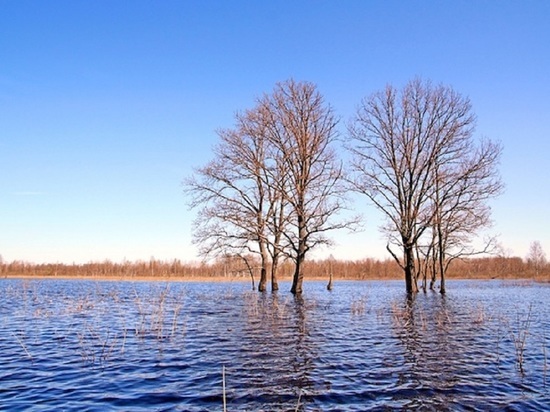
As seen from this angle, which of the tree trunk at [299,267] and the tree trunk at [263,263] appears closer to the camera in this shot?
the tree trunk at [299,267]

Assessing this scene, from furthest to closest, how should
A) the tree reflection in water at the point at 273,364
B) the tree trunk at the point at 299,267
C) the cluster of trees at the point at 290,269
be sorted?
the cluster of trees at the point at 290,269 < the tree trunk at the point at 299,267 < the tree reflection in water at the point at 273,364

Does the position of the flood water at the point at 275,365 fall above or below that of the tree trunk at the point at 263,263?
below

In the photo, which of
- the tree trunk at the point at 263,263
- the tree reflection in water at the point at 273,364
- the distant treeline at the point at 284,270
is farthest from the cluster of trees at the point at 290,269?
the tree reflection in water at the point at 273,364

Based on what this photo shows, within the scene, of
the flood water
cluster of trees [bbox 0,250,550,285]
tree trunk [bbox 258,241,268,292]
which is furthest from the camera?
cluster of trees [bbox 0,250,550,285]

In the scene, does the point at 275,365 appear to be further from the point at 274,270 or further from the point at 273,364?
the point at 274,270

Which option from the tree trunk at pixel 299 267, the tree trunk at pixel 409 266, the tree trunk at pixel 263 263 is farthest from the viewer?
the tree trunk at pixel 263 263

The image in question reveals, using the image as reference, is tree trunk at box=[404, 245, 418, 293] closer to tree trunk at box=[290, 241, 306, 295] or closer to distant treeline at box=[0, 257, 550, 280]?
tree trunk at box=[290, 241, 306, 295]

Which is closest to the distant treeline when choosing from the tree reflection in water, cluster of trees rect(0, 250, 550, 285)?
cluster of trees rect(0, 250, 550, 285)

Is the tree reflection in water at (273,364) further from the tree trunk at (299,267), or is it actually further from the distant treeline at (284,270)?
the distant treeline at (284,270)

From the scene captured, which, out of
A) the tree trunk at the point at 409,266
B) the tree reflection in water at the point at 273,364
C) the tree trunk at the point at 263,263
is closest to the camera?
the tree reflection in water at the point at 273,364

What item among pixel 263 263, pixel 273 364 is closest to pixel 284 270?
pixel 263 263

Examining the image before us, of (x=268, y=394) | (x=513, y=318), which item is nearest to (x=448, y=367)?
(x=268, y=394)

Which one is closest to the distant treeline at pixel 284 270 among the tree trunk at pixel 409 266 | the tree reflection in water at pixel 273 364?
the tree trunk at pixel 409 266

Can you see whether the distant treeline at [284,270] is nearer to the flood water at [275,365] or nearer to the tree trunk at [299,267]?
the tree trunk at [299,267]
